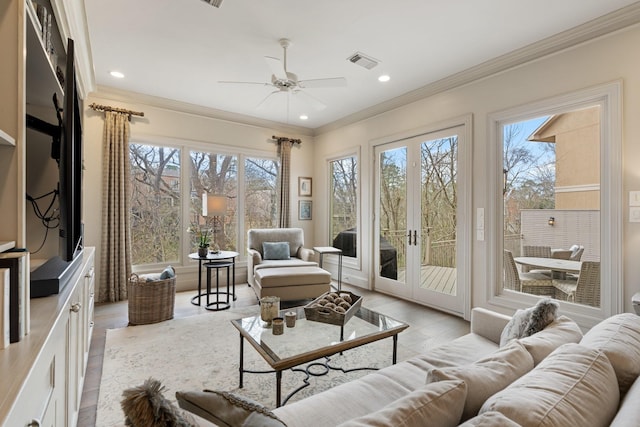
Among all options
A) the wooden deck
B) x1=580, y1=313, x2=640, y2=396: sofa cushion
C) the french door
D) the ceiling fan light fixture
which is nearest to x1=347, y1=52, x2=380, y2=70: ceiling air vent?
the french door

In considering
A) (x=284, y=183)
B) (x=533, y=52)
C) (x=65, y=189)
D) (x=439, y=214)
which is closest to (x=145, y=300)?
(x=65, y=189)

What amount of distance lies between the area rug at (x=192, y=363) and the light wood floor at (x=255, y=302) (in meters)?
0.06

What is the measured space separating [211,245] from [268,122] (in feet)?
7.69

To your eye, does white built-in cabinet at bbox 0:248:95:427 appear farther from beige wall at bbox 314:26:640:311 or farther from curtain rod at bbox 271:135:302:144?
curtain rod at bbox 271:135:302:144

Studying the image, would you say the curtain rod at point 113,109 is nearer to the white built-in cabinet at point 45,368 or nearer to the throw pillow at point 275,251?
the throw pillow at point 275,251

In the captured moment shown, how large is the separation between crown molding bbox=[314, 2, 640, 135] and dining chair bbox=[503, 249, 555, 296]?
1.97m

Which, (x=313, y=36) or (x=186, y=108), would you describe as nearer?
(x=313, y=36)

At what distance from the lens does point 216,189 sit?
17.1 ft

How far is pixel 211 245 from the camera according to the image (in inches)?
201

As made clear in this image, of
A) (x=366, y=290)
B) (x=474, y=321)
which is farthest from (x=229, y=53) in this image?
(x=366, y=290)

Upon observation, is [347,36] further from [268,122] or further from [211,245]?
[211,245]

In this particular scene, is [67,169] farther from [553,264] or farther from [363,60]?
[553,264]

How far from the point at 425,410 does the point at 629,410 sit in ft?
1.67

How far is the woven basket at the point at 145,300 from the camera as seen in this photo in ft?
11.0
